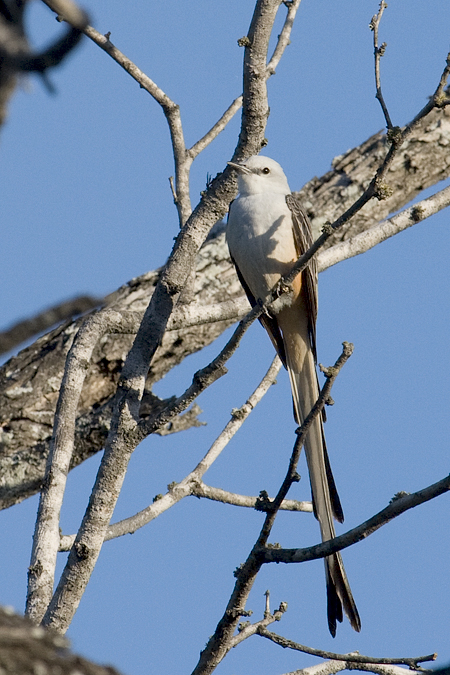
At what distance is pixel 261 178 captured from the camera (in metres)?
6.11

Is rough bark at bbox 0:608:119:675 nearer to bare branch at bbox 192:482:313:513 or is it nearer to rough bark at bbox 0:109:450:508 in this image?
bare branch at bbox 192:482:313:513

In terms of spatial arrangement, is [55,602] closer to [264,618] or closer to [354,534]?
[264,618]

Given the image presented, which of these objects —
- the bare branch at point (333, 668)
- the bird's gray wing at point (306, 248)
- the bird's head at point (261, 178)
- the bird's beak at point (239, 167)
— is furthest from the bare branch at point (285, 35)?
the bare branch at point (333, 668)

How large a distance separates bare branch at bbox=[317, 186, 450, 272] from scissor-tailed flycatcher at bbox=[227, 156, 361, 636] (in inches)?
5.3

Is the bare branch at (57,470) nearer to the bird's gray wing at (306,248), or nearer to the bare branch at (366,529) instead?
the bare branch at (366,529)

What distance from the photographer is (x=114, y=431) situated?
4039 mm

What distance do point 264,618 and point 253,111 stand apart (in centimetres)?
270

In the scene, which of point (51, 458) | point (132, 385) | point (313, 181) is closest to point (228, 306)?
point (132, 385)

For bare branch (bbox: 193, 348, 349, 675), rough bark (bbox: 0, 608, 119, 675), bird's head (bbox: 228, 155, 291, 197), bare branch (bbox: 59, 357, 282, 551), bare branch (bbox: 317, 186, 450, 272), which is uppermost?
bird's head (bbox: 228, 155, 291, 197)

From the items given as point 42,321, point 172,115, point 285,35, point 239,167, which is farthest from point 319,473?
point 42,321

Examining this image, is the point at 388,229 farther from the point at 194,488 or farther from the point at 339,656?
the point at 339,656

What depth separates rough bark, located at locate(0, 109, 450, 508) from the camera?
19.3 feet

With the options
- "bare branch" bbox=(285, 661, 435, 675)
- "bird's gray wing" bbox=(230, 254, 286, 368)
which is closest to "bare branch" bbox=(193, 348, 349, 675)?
"bare branch" bbox=(285, 661, 435, 675)

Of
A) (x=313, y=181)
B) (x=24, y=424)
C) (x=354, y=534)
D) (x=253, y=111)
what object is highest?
(x=313, y=181)
